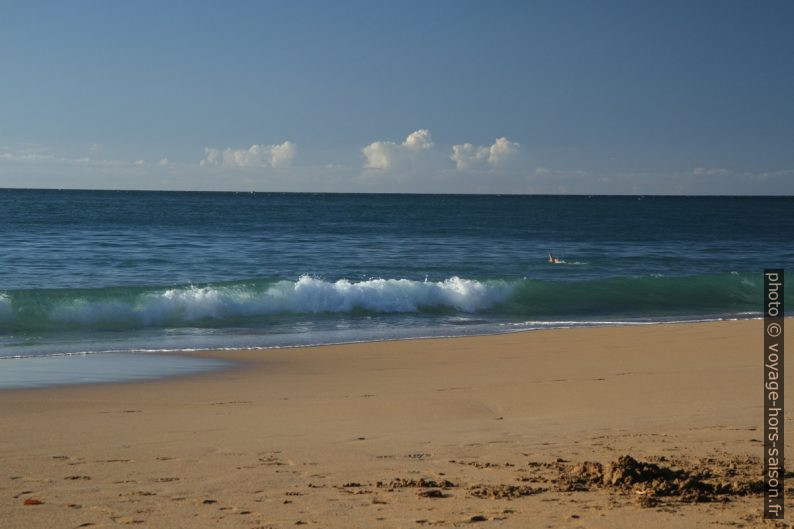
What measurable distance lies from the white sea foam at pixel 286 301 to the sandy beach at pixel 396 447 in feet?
23.9

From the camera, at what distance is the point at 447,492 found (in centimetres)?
530

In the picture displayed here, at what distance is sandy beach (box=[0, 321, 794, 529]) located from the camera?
4.94m

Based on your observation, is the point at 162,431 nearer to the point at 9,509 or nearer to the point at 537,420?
the point at 9,509

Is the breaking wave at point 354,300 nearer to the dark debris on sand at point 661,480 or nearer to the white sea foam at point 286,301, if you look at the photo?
the white sea foam at point 286,301

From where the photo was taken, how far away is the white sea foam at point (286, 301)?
1767 cm

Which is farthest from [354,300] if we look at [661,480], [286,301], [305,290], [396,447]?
[661,480]

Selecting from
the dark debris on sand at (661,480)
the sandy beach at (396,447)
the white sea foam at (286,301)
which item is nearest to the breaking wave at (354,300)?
the white sea foam at (286,301)

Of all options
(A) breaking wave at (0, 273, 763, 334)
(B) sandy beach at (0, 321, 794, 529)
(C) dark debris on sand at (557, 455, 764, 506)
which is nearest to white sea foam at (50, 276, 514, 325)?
(A) breaking wave at (0, 273, 763, 334)

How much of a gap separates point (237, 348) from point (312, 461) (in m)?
7.69

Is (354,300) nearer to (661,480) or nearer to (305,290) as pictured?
(305,290)

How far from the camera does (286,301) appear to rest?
19.7 m

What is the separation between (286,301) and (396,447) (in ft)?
43.5

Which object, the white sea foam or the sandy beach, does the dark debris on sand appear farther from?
the white sea foam

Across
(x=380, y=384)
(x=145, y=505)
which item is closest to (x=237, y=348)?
(x=380, y=384)
